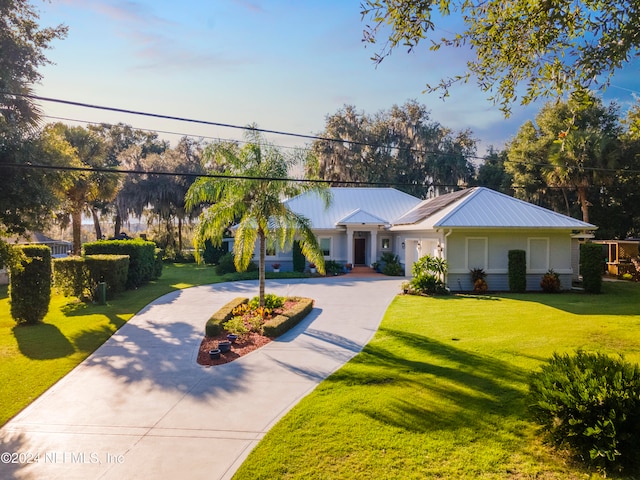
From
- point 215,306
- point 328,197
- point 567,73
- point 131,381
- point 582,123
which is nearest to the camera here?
point 567,73

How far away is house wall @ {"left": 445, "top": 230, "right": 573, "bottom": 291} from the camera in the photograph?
17406mm

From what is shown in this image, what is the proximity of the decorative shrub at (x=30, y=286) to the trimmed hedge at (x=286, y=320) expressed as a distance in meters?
6.88

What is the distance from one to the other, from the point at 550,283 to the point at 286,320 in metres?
12.2

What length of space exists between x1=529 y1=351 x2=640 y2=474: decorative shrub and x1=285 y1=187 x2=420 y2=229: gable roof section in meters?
20.4

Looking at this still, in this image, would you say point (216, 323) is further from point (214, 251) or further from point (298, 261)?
point (214, 251)

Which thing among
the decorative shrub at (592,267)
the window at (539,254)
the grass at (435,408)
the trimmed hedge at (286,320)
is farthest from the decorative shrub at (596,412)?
the decorative shrub at (592,267)

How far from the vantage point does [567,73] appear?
23.6 feet

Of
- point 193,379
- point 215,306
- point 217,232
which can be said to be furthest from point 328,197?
point 193,379

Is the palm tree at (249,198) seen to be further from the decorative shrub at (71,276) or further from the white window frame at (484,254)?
the white window frame at (484,254)

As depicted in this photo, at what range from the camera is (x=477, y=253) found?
17.6m

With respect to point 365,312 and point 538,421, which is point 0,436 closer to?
point 538,421

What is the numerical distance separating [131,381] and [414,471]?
559 centimetres

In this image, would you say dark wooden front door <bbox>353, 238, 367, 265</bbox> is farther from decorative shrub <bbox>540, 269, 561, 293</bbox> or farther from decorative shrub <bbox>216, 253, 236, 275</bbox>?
decorative shrub <bbox>540, 269, 561, 293</bbox>

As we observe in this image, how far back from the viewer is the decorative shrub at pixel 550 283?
17.1m
